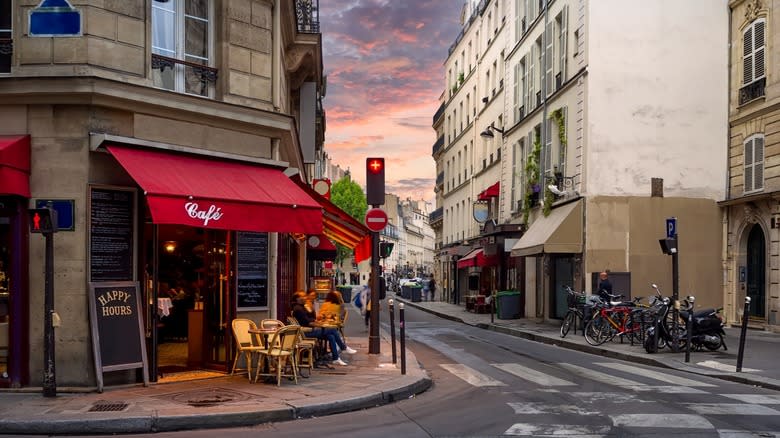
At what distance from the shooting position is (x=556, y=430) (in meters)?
8.11

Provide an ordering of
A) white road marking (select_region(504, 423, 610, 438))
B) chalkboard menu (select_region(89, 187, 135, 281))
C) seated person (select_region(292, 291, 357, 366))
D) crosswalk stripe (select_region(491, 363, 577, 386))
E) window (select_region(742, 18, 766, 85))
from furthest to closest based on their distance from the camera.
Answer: window (select_region(742, 18, 766, 85)), seated person (select_region(292, 291, 357, 366)), crosswalk stripe (select_region(491, 363, 577, 386)), chalkboard menu (select_region(89, 187, 135, 281)), white road marking (select_region(504, 423, 610, 438))

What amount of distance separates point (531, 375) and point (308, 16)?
13744 mm

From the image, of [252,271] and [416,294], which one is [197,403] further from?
[416,294]

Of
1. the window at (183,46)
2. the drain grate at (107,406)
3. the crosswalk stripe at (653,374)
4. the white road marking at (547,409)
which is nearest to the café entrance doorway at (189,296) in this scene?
the drain grate at (107,406)

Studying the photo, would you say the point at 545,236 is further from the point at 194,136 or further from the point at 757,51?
the point at 194,136

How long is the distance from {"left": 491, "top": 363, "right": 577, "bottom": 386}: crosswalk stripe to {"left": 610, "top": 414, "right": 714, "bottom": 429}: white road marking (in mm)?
2797

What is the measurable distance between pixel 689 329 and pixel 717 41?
41.7 ft

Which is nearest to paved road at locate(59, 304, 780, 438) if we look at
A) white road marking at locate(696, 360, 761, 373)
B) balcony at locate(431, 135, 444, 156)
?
white road marking at locate(696, 360, 761, 373)

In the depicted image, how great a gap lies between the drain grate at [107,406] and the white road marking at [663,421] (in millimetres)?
5508

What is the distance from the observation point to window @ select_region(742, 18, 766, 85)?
866 inches

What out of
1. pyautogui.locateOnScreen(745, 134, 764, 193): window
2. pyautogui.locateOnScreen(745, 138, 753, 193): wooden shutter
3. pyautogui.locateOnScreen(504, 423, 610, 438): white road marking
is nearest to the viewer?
pyautogui.locateOnScreen(504, 423, 610, 438): white road marking

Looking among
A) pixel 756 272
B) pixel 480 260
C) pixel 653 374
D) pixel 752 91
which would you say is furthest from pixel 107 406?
pixel 480 260

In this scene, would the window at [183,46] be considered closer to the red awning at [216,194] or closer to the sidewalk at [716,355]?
the red awning at [216,194]

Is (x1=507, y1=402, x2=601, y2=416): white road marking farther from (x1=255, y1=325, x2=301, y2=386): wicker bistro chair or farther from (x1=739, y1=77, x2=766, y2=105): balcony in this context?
(x1=739, y1=77, x2=766, y2=105): balcony
